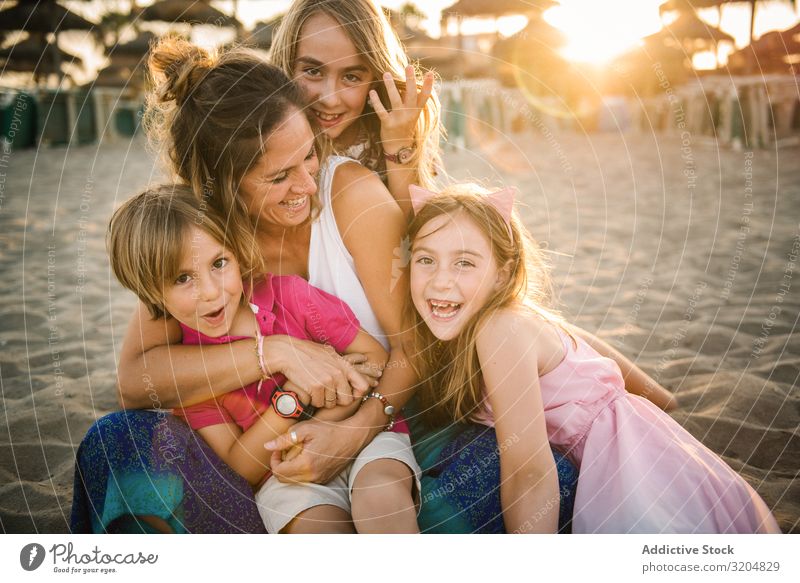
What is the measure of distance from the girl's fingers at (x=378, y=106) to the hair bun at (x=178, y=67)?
424 mm

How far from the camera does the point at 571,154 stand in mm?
9305

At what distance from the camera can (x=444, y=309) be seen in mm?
1637

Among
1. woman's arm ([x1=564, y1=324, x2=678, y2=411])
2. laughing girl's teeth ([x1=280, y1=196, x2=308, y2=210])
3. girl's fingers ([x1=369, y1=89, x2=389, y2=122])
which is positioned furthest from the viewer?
woman's arm ([x1=564, y1=324, x2=678, y2=411])

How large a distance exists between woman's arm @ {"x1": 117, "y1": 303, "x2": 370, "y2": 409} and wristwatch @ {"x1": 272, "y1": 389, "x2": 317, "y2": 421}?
1.4 inches

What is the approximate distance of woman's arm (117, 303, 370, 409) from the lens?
63.0 inches

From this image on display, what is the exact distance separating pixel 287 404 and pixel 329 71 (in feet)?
2.96

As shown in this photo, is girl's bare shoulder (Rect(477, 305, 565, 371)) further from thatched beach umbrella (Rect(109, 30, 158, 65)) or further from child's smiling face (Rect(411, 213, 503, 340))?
thatched beach umbrella (Rect(109, 30, 158, 65))

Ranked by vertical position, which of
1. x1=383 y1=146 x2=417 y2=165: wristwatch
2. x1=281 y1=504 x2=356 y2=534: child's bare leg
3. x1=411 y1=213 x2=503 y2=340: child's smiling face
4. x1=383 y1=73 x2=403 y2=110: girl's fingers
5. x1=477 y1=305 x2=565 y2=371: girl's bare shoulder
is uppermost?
x1=383 y1=73 x2=403 y2=110: girl's fingers

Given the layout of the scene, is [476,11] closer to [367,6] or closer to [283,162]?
[367,6]

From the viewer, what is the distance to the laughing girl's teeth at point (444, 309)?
162cm

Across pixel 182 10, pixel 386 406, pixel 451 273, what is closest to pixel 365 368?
pixel 386 406

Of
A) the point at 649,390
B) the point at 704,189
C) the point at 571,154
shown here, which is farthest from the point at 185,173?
the point at 571,154

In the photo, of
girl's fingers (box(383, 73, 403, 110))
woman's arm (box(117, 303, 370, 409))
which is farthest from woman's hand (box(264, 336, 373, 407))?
girl's fingers (box(383, 73, 403, 110))

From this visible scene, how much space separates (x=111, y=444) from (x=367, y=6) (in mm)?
1299
